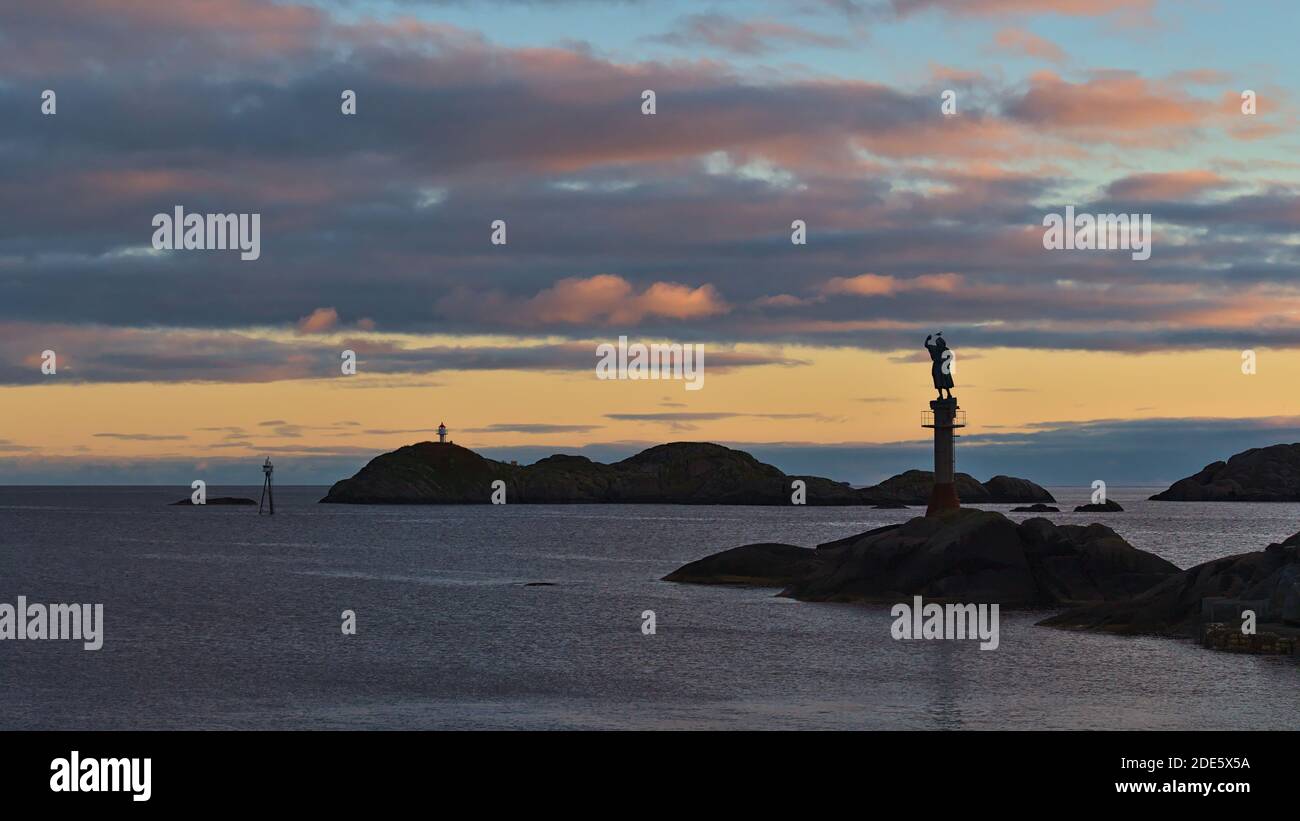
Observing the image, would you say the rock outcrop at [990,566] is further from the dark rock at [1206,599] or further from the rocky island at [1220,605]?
the rocky island at [1220,605]

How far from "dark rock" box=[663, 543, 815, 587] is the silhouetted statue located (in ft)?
42.7

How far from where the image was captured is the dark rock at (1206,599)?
50.6 meters

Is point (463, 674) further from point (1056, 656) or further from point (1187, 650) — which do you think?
point (1187, 650)

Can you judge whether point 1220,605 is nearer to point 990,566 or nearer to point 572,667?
point 990,566

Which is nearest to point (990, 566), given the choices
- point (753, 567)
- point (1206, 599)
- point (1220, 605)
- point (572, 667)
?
point (1206, 599)

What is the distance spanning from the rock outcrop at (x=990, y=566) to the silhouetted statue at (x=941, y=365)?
11354 millimetres

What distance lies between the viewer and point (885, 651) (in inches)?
2105

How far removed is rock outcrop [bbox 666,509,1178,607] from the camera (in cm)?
6711

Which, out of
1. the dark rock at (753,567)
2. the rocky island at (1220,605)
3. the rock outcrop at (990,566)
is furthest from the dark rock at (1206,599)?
the dark rock at (753,567)

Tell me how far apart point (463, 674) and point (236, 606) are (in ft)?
106

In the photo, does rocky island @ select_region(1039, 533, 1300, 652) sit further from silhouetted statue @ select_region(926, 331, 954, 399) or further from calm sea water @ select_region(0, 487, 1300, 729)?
silhouetted statue @ select_region(926, 331, 954, 399)

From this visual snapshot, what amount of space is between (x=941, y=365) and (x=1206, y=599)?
31658 mm

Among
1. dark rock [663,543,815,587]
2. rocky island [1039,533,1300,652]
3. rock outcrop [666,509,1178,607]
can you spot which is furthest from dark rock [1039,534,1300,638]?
dark rock [663,543,815,587]
